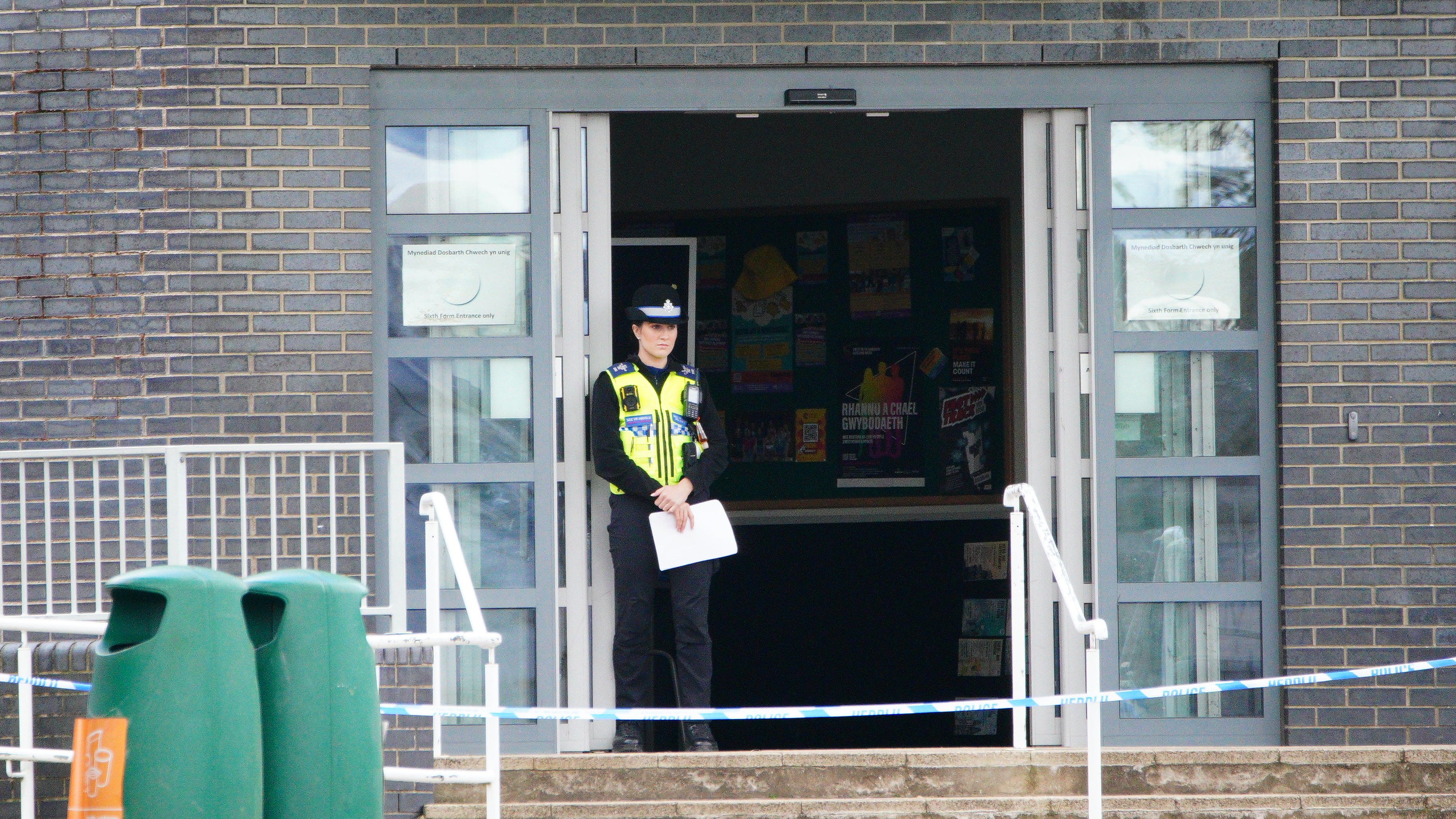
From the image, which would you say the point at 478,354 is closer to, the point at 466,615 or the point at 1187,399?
the point at 466,615

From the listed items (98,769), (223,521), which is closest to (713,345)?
(223,521)

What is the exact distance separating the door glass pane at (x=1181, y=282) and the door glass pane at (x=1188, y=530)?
2.19 feet

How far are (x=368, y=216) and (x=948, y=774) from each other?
3.21 m

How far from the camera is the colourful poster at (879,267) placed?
942cm

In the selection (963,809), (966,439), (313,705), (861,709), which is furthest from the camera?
(966,439)

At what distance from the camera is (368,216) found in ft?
20.9

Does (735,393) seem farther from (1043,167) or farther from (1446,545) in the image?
(1446,545)

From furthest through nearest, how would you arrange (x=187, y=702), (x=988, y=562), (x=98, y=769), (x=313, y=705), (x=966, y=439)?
(x=966, y=439), (x=988, y=562), (x=313, y=705), (x=187, y=702), (x=98, y=769)

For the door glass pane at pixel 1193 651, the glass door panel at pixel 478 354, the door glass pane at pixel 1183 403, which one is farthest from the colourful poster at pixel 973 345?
the glass door panel at pixel 478 354

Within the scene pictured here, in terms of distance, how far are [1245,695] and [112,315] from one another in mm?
4943

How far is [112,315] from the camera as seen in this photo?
6.32 m

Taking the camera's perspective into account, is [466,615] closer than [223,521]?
No

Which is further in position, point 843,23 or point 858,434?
point 858,434

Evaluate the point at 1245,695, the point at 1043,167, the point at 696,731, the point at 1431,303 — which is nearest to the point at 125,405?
the point at 696,731
